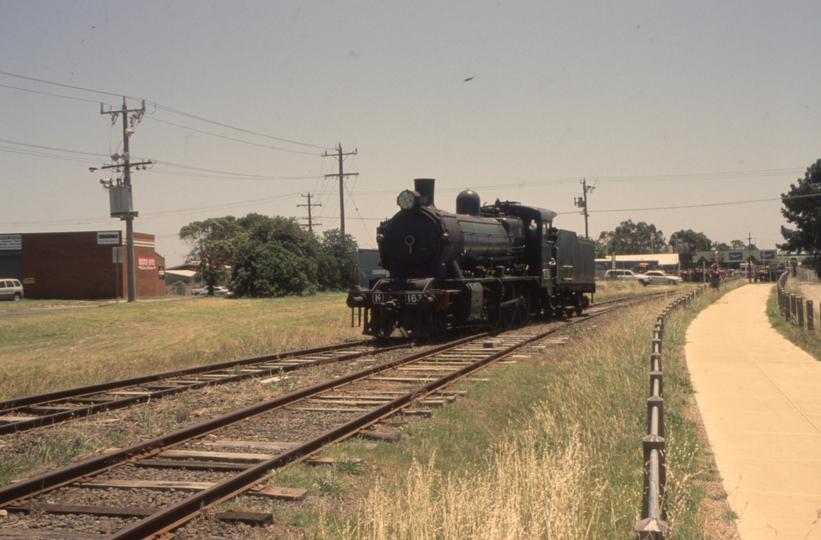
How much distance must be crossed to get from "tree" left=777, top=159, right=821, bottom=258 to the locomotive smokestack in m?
63.7

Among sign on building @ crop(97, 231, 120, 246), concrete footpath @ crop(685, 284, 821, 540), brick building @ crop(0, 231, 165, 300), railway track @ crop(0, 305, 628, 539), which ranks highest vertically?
sign on building @ crop(97, 231, 120, 246)

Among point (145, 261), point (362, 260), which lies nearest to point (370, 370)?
point (145, 261)

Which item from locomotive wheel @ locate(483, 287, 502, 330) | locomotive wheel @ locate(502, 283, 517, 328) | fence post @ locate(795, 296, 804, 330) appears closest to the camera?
fence post @ locate(795, 296, 804, 330)

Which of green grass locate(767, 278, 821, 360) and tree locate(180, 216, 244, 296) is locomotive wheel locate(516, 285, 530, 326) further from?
tree locate(180, 216, 244, 296)

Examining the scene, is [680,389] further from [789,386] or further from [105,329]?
[105,329]

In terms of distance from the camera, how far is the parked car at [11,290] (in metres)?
49.9

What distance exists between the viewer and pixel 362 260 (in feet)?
229

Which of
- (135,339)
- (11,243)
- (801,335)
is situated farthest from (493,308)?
(11,243)

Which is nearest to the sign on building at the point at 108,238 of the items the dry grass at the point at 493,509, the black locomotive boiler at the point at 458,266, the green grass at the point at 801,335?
the black locomotive boiler at the point at 458,266

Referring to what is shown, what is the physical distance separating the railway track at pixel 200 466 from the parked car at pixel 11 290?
154ft

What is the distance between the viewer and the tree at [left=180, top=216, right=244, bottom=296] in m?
66.2

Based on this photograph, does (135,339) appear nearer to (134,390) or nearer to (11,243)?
(134,390)

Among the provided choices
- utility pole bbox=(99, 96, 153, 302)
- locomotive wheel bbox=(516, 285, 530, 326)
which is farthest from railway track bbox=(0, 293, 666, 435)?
utility pole bbox=(99, 96, 153, 302)

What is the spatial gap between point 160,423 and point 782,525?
6396mm
